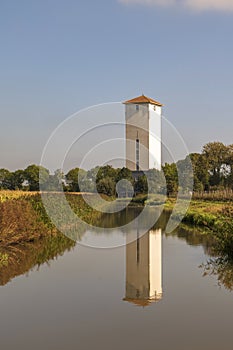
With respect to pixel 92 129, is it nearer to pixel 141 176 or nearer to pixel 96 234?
pixel 96 234

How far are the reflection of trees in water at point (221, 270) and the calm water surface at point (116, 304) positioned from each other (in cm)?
7

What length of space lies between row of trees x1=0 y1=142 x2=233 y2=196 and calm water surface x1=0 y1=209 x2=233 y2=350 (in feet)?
90.7

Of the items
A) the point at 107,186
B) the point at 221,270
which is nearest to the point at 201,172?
the point at 107,186

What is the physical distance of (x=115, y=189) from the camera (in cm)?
4753

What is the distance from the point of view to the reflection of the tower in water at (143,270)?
898cm

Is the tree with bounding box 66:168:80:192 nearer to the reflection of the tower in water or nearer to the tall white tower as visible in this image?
the tall white tower

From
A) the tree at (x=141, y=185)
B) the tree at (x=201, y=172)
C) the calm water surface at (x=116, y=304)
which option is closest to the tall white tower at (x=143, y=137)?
the tree at (x=141, y=185)

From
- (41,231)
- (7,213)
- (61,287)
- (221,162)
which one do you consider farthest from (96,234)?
(221,162)

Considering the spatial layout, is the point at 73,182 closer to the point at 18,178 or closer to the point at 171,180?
the point at 171,180

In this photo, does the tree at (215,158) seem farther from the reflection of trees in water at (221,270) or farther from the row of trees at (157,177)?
the reflection of trees in water at (221,270)

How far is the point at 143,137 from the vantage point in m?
42.8

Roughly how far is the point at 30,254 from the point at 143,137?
99.2 feet

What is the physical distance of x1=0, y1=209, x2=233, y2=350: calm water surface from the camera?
6.43 metres

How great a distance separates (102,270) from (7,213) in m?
4.16
